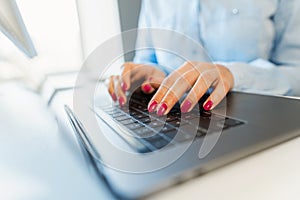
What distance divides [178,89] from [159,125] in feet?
0.32

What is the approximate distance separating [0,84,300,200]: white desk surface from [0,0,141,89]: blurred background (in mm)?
546

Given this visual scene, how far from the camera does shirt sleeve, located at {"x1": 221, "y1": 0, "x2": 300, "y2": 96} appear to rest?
0.56 meters

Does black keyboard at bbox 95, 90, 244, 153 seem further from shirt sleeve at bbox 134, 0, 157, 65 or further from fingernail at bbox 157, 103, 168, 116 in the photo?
shirt sleeve at bbox 134, 0, 157, 65

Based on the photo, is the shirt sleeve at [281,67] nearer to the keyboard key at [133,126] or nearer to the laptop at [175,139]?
the laptop at [175,139]

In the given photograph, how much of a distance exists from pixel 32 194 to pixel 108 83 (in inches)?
14.3

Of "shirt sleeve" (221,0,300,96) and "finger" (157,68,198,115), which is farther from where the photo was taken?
"shirt sleeve" (221,0,300,96)

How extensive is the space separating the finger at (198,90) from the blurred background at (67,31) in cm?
43

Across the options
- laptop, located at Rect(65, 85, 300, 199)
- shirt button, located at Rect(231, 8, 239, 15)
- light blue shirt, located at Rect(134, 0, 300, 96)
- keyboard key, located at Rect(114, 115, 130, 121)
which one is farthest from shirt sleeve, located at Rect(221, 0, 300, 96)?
keyboard key, located at Rect(114, 115, 130, 121)

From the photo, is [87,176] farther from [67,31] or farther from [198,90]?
[67,31]

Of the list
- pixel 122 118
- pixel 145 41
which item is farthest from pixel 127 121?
pixel 145 41

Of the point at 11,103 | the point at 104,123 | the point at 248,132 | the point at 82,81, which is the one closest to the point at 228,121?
the point at 248,132

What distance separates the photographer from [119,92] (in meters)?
0.47

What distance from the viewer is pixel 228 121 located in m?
0.27

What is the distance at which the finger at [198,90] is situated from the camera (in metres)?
0.32
